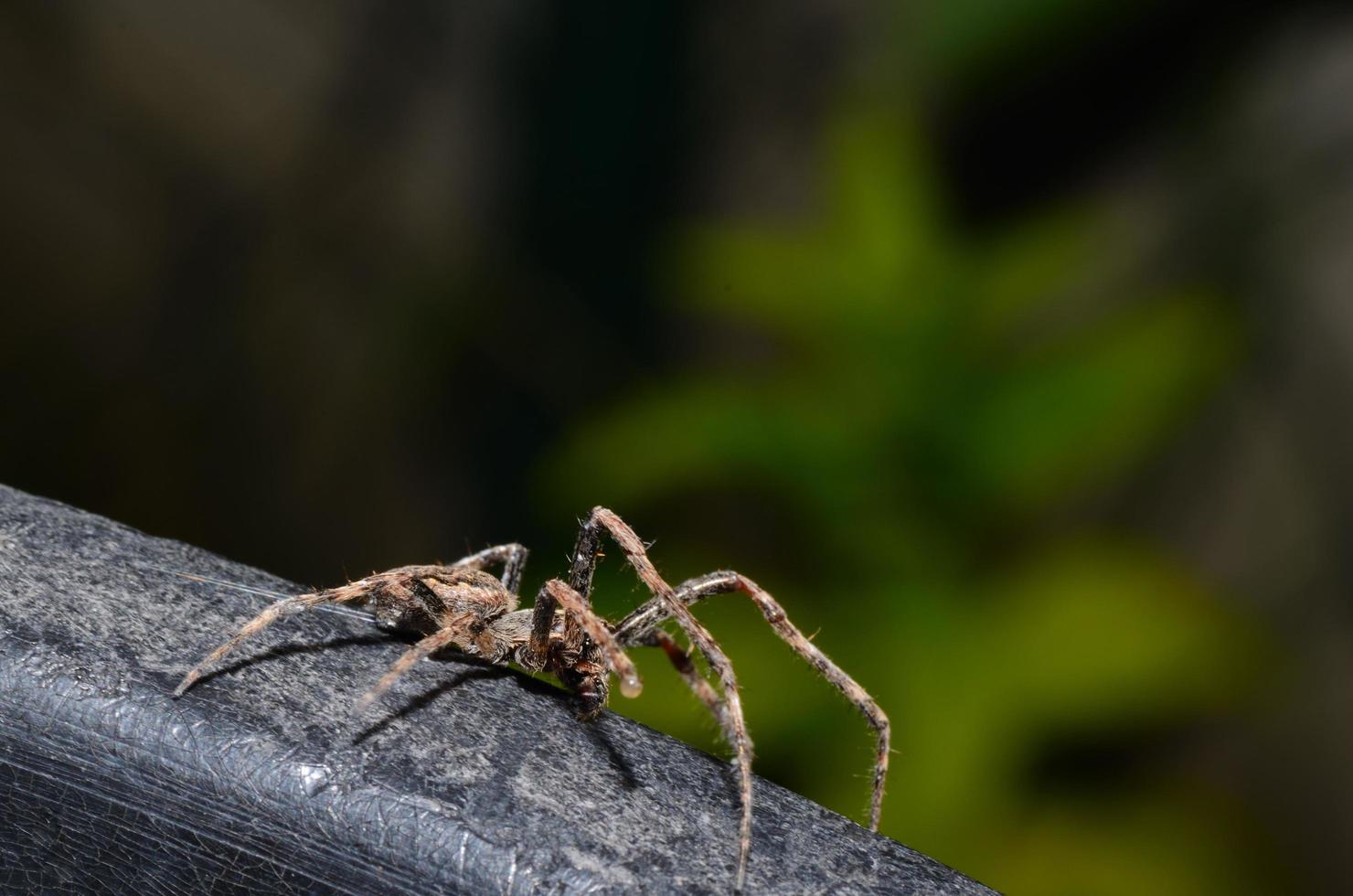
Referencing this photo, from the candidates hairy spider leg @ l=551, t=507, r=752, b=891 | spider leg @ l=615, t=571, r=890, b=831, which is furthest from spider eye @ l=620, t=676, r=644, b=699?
spider leg @ l=615, t=571, r=890, b=831

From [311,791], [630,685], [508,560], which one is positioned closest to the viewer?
[311,791]

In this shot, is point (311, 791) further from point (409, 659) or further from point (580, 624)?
point (580, 624)

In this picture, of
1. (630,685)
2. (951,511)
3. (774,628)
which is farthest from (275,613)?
(951,511)

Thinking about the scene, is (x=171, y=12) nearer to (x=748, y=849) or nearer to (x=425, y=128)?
(x=425, y=128)

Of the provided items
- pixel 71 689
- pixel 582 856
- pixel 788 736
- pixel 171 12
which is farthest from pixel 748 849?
pixel 171 12

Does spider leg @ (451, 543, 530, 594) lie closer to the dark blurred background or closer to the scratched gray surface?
the dark blurred background
